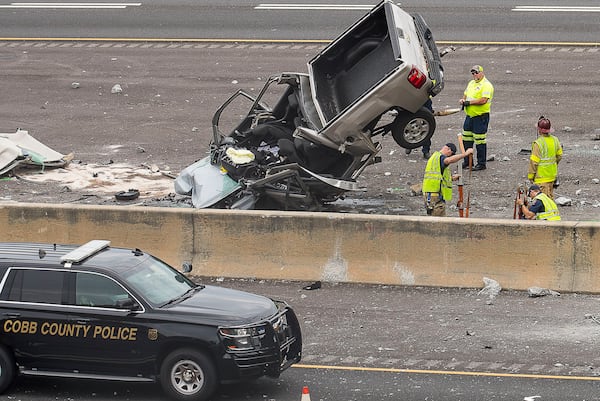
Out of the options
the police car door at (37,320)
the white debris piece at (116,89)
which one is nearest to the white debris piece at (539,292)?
the police car door at (37,320)

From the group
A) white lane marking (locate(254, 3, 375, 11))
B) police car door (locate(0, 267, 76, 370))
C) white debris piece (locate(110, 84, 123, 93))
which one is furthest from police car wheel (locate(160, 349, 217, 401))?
white lane marking (locate(254, 3, 375, 11))

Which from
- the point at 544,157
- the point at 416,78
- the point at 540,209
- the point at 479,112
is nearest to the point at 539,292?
the point at 540,209

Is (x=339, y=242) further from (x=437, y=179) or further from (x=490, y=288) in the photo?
(x=490, y=288)

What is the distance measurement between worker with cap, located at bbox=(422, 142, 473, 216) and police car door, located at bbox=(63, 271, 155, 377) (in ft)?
20.3

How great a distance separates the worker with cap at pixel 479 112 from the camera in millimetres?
20328

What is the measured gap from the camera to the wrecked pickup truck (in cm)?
1695

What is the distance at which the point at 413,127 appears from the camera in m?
17.6

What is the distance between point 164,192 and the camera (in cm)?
1955

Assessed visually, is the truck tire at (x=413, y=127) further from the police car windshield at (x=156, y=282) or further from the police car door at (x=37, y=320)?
the police car door at (x=37, y=320)

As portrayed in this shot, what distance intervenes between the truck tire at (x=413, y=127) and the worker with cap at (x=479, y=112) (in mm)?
2746

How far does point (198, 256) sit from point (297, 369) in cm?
388

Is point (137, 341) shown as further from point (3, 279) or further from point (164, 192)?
point (164, 192)

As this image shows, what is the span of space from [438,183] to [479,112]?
3.60 metres

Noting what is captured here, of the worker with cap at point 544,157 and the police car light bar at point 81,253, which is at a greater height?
the worker with cap at point 544,157
